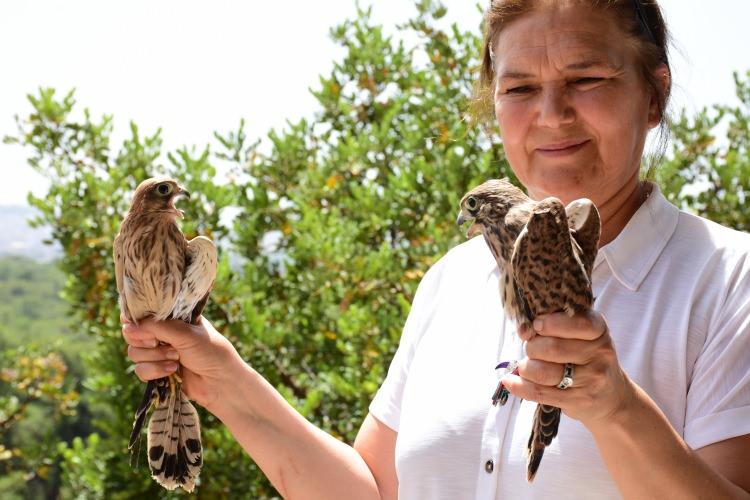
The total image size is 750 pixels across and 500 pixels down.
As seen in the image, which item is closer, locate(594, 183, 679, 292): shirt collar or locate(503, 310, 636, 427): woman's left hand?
locate(503, 310, 636, 427): woman's left hand

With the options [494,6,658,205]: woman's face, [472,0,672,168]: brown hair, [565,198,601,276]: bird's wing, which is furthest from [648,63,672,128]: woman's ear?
[565,198,601,276]: bird's wing

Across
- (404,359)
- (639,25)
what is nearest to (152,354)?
(404,359)

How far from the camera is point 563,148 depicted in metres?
1.99

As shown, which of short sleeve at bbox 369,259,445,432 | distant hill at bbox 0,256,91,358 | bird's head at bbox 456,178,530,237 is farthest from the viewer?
distant hill at bbox 0,256,91,358

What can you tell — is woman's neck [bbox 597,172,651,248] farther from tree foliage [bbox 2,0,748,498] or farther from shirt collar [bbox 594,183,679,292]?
tree foliage [bbox 2,0,748,498]

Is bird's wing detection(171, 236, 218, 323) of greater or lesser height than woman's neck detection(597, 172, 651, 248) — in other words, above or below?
below

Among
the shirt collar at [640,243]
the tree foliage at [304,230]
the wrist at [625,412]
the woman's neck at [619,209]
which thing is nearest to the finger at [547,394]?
the wrist at [625,412]

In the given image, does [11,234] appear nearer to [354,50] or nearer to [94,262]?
[94,262]

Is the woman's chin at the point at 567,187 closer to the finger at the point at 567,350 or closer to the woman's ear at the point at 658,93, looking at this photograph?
the woman's ear at the point at 658,93

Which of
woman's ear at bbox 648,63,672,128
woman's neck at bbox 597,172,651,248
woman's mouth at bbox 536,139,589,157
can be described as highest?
woman's ear at bbox 648,63,672,128

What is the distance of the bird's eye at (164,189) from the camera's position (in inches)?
83.4

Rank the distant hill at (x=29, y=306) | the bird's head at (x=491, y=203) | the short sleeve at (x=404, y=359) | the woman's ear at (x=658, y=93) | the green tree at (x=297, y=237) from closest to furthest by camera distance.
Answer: the bird's head at (x=491, y=203), the woman's ear at (x=658, y=93), the short sleeve at (x=404, y=359), the green tree at (x=297, y=237), the distant hill at (x=29, y=306)

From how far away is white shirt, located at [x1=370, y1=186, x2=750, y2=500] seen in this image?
1785mm

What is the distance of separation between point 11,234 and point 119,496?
2276 mm
